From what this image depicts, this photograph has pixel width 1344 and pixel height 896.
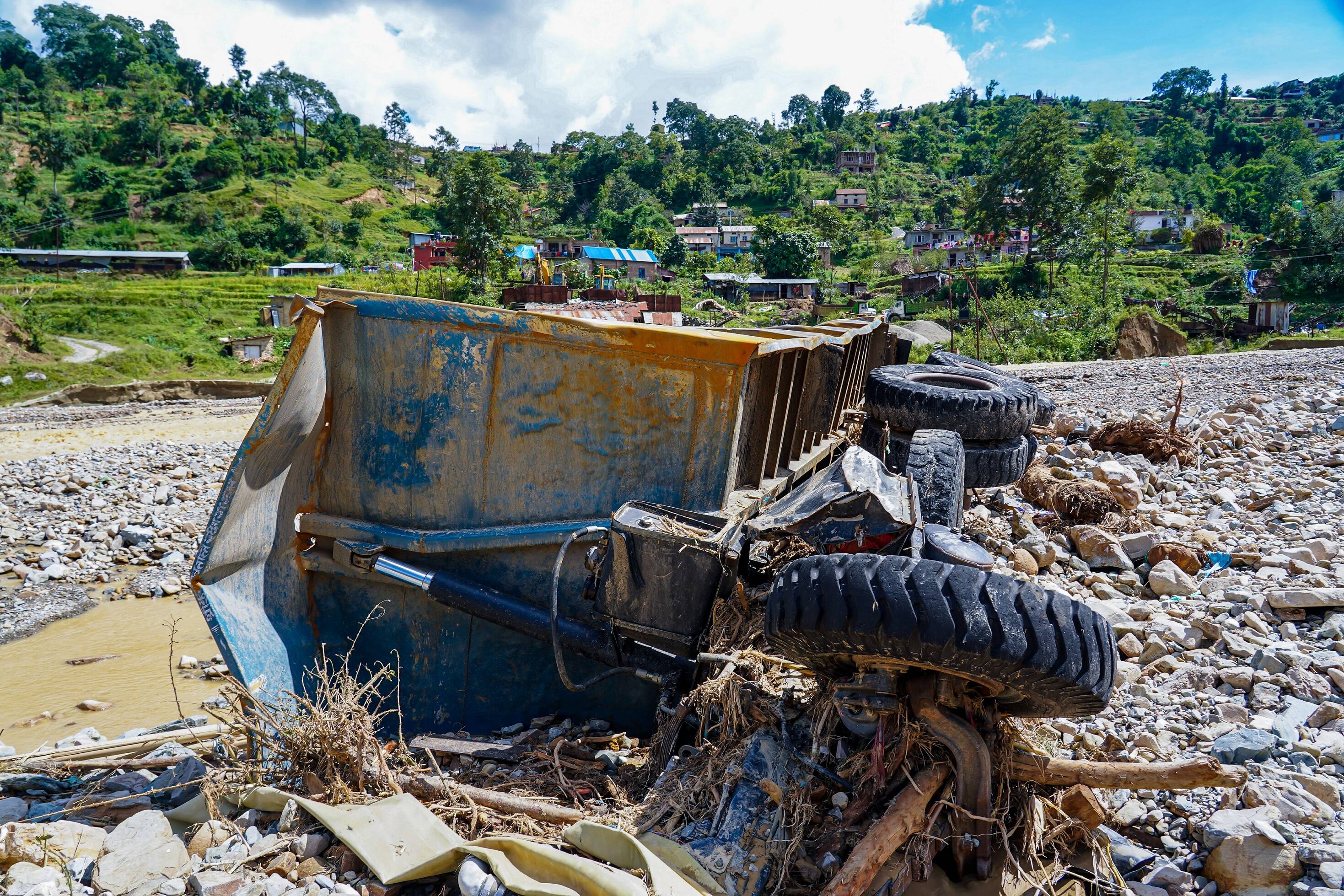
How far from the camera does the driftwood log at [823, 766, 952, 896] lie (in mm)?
1901

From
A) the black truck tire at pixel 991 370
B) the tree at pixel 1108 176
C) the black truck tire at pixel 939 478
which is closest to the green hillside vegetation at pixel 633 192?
the tree at pixel 1108 176

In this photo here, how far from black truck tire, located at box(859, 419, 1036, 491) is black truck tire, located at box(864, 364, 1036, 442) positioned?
0.15ft

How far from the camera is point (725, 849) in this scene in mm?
2123

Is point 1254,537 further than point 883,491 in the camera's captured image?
Yes

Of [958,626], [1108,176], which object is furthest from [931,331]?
[958,626]

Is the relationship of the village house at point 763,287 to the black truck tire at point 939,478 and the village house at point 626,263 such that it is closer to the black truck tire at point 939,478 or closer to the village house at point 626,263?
the village house at point 626,263

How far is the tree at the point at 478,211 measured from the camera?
3469cm

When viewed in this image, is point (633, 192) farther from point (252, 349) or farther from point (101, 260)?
point (252, 349)

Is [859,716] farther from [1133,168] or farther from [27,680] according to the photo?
[1133,168]

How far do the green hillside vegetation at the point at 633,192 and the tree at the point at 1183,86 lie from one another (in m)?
0.53

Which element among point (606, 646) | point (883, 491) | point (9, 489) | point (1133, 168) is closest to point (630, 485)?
point (606, 646)

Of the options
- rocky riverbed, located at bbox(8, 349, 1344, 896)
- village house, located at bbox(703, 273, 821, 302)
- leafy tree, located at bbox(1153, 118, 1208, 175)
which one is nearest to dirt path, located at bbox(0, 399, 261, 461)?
rocky riverbed, located at bbox(8, 349, 1344, 896)

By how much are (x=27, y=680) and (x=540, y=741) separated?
179 inches

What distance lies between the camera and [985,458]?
4.76 m
